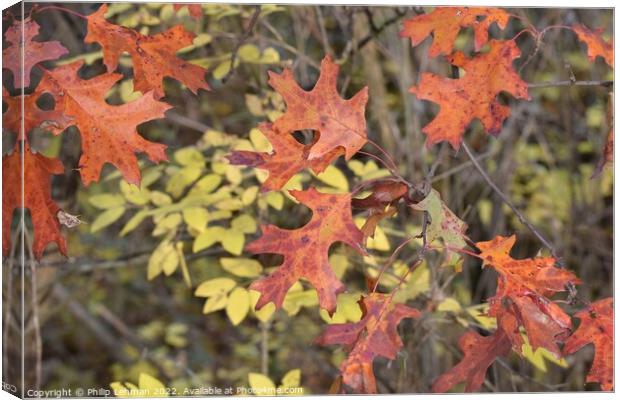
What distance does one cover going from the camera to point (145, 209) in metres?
1.78

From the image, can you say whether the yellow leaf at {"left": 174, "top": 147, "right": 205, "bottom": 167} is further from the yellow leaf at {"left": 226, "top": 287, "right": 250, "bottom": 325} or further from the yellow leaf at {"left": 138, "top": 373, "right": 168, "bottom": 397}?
the yellow leaf at {"left": 138, "top": 373, "right": 168, "bottom": 397}

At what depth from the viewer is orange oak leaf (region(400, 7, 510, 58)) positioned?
1.40 meters

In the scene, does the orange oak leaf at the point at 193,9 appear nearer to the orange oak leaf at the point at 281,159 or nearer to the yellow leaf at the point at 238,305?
the orange oak leaf at the point at 281,159

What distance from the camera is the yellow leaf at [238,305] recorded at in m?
1.64

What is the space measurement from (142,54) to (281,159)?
250mm

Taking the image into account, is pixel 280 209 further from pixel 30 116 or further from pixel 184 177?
pixel 30 116

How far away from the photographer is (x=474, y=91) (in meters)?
1.36

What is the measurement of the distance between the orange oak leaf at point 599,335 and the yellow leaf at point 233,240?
565mm

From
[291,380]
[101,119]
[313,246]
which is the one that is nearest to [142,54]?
[101,119]

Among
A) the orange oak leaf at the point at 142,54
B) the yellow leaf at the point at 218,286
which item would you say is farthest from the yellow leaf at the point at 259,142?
the orange oak leaf at the point at 142,54

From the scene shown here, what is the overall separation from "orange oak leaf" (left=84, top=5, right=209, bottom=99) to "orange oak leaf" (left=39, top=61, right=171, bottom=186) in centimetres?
5

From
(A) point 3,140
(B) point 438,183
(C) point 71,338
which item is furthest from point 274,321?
(A) point 3,140

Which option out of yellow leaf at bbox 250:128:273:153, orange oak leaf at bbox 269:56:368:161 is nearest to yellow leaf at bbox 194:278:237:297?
yellow leaf at bbox 250:128:273:153

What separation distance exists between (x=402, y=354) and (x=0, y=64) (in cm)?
73
